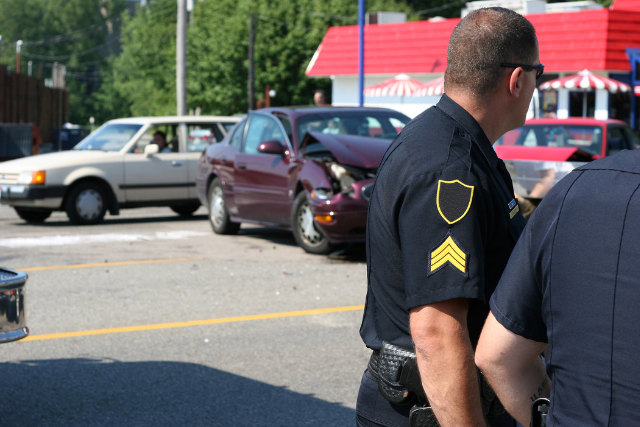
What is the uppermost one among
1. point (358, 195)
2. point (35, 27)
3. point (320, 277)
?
point (35, 27)

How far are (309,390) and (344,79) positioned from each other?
28201 mm

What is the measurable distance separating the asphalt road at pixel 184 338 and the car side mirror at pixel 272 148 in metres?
1.22

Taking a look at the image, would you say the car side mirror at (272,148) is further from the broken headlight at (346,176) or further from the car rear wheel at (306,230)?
the broken headlight at (346,176)

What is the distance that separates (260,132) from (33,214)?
490 centimetres

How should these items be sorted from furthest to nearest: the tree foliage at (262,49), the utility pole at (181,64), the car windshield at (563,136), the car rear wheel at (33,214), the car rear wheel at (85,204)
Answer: the tree foliage at (262,49) < the utility pole at (181,64) < the car rear wheel at (33,214) < the car rear wheel at (85,204) < the car windshield at (563,136)

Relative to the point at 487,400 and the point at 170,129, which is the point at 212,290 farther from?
the point at 170,129

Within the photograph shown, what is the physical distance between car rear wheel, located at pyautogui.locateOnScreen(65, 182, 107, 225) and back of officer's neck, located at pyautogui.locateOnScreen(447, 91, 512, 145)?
11.8 m

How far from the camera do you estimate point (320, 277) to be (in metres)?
8.80

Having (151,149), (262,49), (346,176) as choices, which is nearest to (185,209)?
(151,149)

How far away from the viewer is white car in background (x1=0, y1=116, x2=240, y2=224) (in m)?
13.2

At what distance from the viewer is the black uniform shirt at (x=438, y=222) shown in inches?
79.9

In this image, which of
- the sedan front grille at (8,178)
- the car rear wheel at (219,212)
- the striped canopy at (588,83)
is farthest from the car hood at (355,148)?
the striped canopy at (588,83)

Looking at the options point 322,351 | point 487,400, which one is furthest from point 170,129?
point 487,400

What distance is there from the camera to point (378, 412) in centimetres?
233
